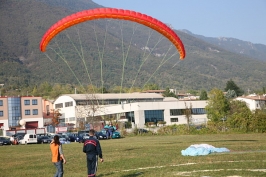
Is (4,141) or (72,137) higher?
(72,137)

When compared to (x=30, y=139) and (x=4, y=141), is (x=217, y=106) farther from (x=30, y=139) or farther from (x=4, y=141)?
(x=4, y=141)

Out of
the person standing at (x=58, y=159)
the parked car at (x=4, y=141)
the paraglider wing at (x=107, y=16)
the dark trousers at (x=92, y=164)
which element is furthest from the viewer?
the parked car at (x=4, y=141)

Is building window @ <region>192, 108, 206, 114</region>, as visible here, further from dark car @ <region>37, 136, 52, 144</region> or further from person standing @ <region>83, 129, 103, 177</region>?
person standing @ <region>83, 129, 103, 177</region>

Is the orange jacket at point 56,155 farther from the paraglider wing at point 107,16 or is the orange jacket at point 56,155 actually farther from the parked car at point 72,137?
the parked car at point 72,137

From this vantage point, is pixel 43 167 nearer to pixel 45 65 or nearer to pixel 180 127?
pixel 180 127

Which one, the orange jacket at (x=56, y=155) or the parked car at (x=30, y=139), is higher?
the parked car at (x=30, y=139)

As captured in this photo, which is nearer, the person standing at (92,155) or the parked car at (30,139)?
the person standing at (92,155)

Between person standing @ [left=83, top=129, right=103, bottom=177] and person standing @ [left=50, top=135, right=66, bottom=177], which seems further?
person standing @ [left=50, top=135, right=66, bottom=177]

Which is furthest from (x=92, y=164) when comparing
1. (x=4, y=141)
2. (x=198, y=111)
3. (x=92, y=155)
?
(x=198, y=111)

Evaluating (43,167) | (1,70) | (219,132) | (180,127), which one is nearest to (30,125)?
(180,127)

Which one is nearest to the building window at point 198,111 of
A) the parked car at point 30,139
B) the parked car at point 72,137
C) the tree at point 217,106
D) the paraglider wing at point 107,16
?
the tree at point 217,106

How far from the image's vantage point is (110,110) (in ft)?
268

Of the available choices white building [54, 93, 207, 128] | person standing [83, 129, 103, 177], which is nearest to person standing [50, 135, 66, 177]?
person standing [83, 129, 103, 177]

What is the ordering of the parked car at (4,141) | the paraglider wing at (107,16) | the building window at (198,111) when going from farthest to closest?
1. the building window at (198,111)
2. the parked car at (4,141)
3. the paraglider wing at (107,16)
